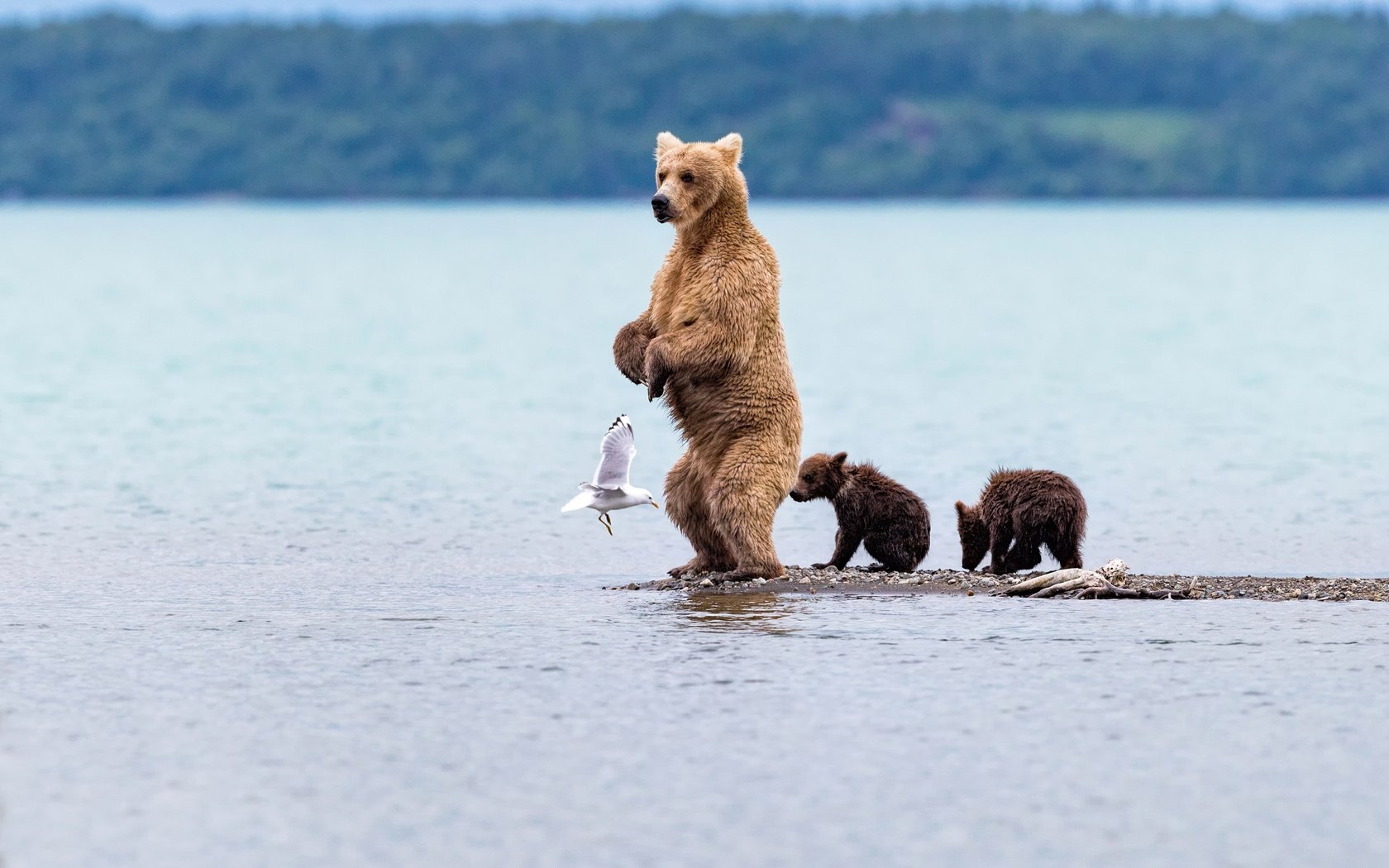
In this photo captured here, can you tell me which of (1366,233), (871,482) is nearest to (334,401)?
(871,482)

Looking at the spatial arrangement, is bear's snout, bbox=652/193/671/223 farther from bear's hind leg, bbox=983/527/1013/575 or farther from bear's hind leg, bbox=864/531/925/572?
bear's hind leg, bbox=983/527/1013/575

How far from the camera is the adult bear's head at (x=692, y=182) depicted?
30.4 ft

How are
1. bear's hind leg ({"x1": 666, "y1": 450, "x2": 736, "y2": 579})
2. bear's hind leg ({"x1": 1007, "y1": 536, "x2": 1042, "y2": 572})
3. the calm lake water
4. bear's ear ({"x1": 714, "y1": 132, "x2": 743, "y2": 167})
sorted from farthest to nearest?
bear's hind leg ({"x1": 1007, "y1": 536, "x2": 1042, "y2": 572}) < bear's hind leg ({"x1": 666, "y1": 450, "x2": 736, "y2": 579}) < bear's ear ({"x1": 714, "y1": 132, "x2": 743, "y2": 167}) < the calm lake water

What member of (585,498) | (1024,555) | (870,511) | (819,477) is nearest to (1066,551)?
(1024,555)

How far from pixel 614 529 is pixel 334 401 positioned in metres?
10.0

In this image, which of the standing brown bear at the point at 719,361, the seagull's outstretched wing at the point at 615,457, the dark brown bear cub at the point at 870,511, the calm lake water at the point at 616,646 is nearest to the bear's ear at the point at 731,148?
the standing brown bear at the point at 719,361

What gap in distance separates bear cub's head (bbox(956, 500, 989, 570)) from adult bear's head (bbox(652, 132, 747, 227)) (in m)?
1.93

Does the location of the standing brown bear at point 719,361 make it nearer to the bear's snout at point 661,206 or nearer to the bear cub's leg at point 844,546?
the bear's snout at point 661,206

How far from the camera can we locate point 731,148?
9.61 metres

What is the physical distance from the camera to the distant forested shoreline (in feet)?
414

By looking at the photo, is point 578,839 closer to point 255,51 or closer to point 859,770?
point 859,770

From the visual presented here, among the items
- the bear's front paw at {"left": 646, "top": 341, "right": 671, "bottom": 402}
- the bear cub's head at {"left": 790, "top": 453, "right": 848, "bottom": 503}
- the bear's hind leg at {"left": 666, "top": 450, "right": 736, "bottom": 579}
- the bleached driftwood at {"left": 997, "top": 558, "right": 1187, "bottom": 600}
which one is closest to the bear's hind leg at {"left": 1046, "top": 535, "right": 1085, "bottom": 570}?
the bleached driftwood at {"left": 997, "top": 558, "right": 1187, "bottom": 600}

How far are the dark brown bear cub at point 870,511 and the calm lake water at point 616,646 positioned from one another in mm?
924

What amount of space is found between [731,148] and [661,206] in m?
0.58
